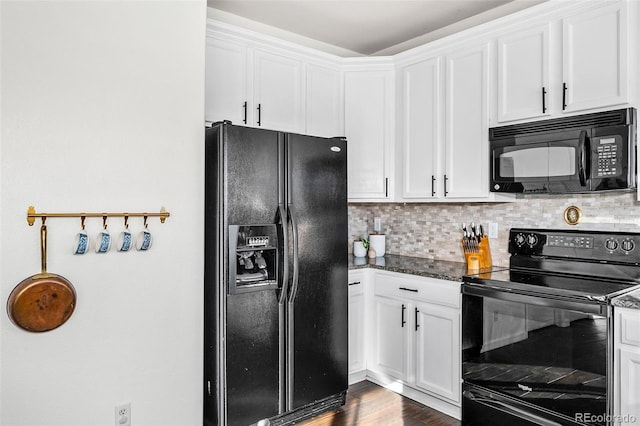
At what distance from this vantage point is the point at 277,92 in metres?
3.12

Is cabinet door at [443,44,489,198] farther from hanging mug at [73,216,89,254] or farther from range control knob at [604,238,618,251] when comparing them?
hanging mug at [73,216,89,254]

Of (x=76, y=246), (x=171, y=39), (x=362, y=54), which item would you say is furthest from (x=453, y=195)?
(x=76, y=246)

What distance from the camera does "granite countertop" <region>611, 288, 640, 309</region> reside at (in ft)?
6.27

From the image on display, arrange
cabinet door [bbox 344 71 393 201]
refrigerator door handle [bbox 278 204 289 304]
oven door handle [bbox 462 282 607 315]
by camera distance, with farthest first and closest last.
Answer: cabinet door [bbox 344 71 393 201], refrigerator door handle [bbox 278 204 289 304], oven door handle [bbox 462 282 607 315]

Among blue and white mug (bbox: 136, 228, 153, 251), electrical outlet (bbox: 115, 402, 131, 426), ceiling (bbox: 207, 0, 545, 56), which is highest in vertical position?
ceiling (bbox: 207, 0, 545, 56)

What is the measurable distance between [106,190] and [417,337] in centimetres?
206

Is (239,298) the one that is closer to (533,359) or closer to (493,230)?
(533,359)

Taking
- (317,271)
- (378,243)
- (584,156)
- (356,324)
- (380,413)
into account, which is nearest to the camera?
(584,156)

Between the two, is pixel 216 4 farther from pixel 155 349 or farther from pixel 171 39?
pixel 155 349

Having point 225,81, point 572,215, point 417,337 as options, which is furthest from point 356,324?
point 225,81

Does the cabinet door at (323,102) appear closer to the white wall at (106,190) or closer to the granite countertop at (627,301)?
the white wall at (106,190)

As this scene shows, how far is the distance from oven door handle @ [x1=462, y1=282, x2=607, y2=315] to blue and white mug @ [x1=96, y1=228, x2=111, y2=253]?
1921mm

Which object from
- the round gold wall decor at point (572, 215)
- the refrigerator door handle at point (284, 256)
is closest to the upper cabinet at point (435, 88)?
the round gold wall decor at point (572, 215)

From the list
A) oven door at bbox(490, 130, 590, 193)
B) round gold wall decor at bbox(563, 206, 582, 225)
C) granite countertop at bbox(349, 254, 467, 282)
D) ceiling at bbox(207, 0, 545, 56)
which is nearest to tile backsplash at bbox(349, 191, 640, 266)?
round gold wall decor at bbox(563, 206, 582, 225)
